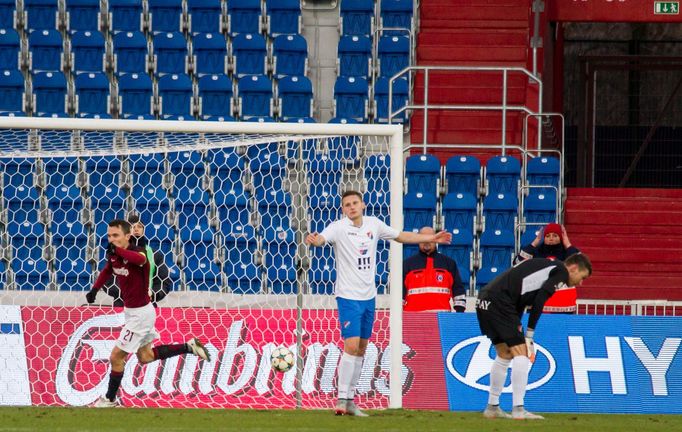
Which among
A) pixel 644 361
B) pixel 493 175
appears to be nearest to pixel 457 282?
pixel 644 361

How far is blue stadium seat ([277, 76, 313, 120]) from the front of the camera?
19.3m

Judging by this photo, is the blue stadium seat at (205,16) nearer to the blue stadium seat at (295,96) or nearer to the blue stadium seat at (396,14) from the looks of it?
the blue stadium seat at (295,96)

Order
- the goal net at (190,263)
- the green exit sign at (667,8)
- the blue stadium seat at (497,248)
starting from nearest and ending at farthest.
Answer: the goal net at (190,263), the blue stadium seat at (497,248), the green exit sign at (667,8)

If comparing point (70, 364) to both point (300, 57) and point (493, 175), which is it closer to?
point (493, 175)

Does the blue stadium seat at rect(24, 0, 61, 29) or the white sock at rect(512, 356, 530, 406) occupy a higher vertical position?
the blue stadium seat at rect(24, 0, 61, 29)

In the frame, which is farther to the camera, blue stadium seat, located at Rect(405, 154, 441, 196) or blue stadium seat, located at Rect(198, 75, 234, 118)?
blue stadium seat, located at Rect(198, 75, 234, 118)

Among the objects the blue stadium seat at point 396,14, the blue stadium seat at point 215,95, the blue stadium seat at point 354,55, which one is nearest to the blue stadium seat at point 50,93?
the blue stadium seat at point 215,95

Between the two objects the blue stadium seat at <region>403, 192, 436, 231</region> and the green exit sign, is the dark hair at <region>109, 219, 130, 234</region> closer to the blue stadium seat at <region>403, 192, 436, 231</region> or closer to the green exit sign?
the blue stadium seat at <region>403, 192, 436, 231</region>

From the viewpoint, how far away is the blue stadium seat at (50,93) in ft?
63.2

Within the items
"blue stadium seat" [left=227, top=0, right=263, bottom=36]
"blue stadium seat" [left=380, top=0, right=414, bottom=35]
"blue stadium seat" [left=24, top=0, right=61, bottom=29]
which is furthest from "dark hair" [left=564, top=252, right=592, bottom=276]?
"blue stadium seat" [left=24, top=0, right=61, bottom=29]

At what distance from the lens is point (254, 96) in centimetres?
1933

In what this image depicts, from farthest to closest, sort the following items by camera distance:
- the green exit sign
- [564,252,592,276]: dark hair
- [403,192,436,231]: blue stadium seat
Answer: the green exit sign < [403,192,436,231]: blue stadium seat < [564,252,592,276]: dark hair

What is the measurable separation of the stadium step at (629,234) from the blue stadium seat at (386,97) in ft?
8.74

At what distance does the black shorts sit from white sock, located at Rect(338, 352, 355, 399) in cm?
108
